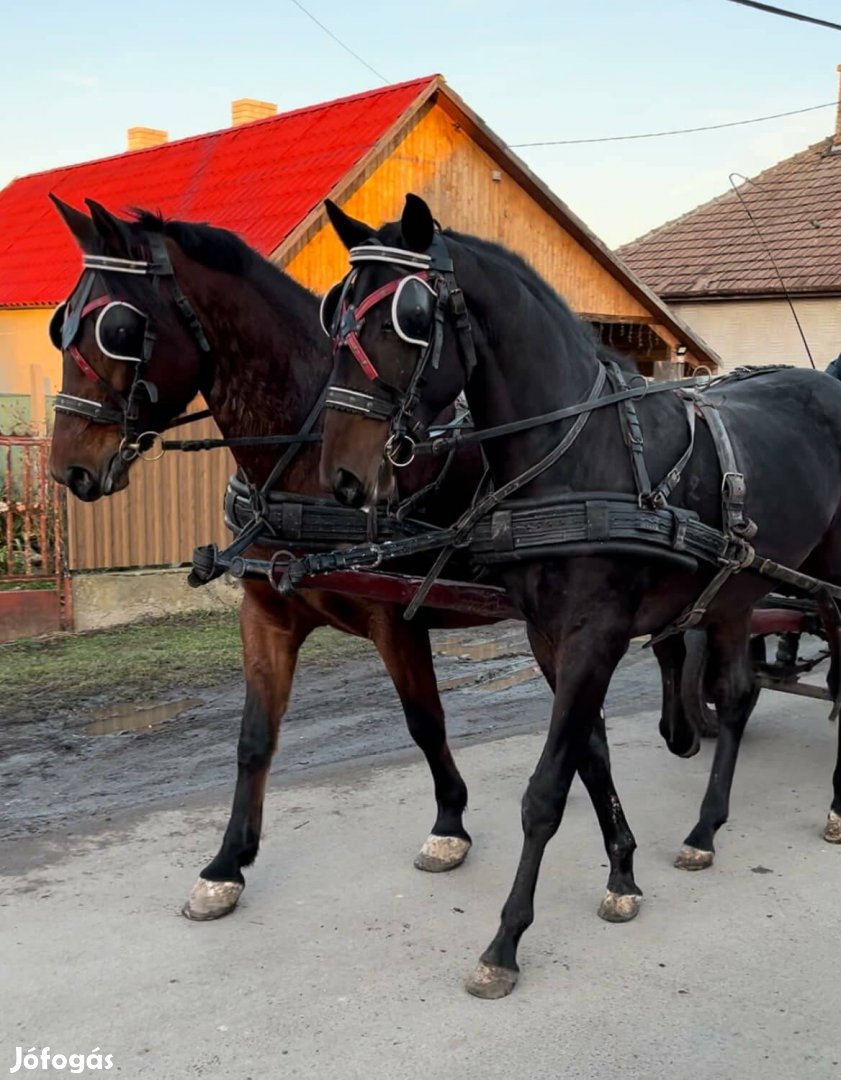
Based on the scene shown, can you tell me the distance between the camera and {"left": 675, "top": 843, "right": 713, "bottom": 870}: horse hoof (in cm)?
429

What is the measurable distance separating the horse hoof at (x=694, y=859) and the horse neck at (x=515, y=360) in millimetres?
1801

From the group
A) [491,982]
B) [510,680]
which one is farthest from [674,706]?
[510,680]

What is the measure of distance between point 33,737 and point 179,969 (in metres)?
2.81

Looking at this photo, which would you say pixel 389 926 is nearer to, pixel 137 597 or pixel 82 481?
pixel 82 481

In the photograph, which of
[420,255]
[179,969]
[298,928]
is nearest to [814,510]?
[420,255]

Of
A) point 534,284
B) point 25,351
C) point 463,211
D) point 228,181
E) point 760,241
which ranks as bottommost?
point 534,284

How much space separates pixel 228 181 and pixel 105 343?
37.9 ft

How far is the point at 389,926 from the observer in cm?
377

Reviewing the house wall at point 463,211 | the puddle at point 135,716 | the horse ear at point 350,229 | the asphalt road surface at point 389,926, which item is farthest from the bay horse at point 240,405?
the house wall at point 463,211

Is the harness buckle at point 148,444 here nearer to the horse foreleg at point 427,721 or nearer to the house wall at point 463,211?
the horse foreleg at point 427,721

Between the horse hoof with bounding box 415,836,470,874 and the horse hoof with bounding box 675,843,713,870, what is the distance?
832mm

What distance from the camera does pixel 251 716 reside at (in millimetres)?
3977

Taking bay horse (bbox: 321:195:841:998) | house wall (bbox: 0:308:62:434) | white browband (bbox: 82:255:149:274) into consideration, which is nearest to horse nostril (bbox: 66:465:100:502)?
white browband (bbox: 82:255:149:274)

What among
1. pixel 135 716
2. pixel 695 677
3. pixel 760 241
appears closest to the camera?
pixel 695 677
